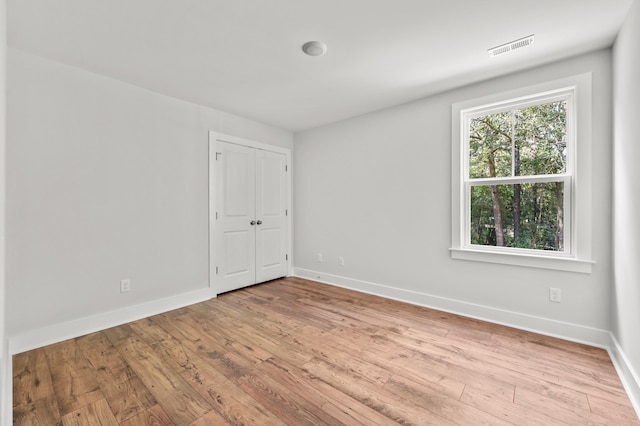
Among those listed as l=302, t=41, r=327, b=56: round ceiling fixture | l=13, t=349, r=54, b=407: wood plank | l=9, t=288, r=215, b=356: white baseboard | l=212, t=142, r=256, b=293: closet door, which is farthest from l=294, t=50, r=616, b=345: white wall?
l=13, t=349, r=54, b=407: wood plank

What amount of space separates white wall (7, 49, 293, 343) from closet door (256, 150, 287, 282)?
87 cm

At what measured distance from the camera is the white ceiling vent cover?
2213 mm

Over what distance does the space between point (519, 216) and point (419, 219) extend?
982 millimetres

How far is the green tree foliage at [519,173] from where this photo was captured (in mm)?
2629

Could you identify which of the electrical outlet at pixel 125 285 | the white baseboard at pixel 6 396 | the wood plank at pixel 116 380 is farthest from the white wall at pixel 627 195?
the electrical outlet at pixel 125 285

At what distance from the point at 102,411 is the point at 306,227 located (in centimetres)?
334

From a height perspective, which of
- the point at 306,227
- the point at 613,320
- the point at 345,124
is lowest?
the point at 613,320

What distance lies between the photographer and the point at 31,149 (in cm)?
239

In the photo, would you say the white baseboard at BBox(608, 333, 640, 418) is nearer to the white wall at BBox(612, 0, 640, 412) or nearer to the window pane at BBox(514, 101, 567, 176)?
the white wall at BBox(612, 0, 640, 412)

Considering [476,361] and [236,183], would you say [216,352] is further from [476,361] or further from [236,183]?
[236,183]

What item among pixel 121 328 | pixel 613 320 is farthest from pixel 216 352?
pixel 613 320

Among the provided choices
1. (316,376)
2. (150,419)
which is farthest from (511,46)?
(150,419)

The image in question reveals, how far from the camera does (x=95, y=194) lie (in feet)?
8.96

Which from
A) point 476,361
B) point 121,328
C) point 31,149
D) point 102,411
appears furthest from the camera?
point 121,328
